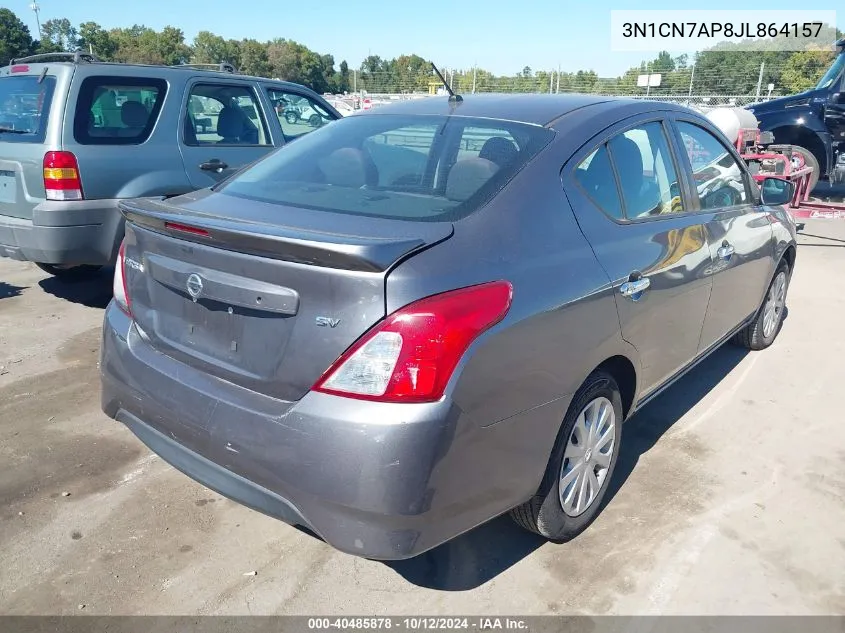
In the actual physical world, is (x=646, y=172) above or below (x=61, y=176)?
above

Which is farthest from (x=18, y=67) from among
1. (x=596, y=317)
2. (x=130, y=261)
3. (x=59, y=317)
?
(x=596, y=317)

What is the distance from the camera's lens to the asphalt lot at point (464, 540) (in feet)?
7.96

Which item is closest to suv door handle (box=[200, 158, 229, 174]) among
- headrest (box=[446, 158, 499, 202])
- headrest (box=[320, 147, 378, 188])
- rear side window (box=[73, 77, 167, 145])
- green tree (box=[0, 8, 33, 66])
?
rear side window (box=[73, 77, 167, 145])

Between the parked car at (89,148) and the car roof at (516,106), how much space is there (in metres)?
1.86

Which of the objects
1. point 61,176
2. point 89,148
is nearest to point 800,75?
point 89,148

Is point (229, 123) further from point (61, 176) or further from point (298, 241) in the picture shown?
point (298, 241)

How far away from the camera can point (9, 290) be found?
5.99m

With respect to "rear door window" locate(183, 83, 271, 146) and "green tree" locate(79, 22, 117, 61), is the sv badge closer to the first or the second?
"rear door window" locate(183, 83, 271, 146)

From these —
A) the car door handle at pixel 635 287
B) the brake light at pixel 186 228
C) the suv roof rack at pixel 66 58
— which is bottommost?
the car door handle at pixel 635 287

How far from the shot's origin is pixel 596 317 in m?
2.47

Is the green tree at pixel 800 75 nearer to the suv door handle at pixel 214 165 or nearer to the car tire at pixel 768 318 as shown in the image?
the car tire at pixel 768 318

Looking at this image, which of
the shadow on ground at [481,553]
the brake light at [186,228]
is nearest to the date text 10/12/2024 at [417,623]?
the shadow on ground at [481,553]

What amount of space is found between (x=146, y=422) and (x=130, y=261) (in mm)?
626

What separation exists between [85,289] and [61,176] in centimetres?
148
